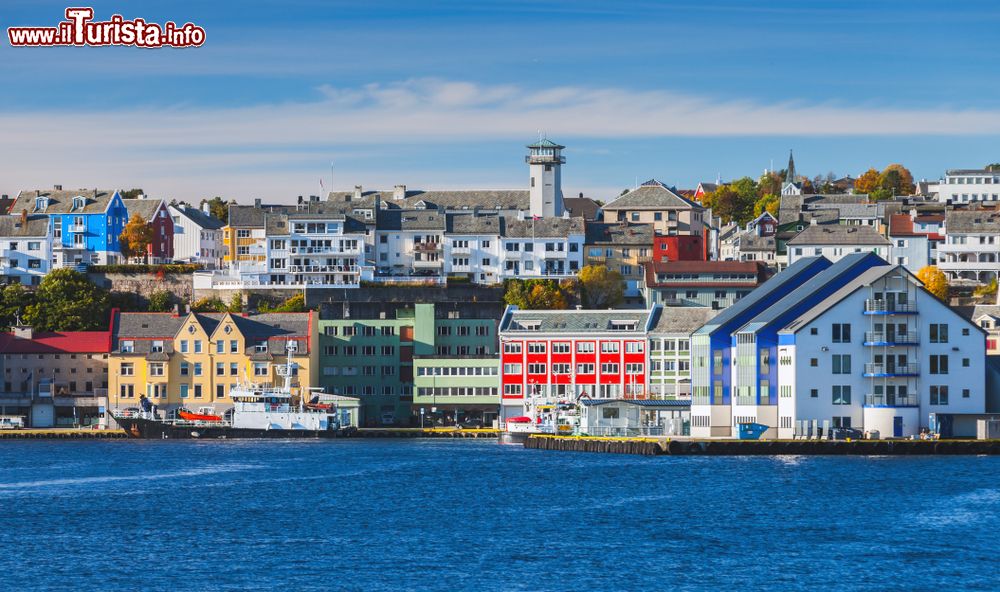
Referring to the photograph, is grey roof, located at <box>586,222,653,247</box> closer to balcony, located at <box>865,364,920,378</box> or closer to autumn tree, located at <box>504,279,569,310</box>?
autumn tree, located at <box>504,279,569,310</box>

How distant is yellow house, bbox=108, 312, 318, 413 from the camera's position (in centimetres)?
12481

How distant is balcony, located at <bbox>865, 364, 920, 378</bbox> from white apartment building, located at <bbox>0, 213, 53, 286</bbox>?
76.3 metres

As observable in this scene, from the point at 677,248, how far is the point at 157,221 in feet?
150

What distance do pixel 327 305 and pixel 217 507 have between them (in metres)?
58.9

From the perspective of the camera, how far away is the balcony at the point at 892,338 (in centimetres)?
9575

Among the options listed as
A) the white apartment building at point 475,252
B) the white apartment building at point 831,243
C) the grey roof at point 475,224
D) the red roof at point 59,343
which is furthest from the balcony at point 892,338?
the red roof at point 59,343

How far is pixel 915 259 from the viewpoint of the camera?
147875 millimetres

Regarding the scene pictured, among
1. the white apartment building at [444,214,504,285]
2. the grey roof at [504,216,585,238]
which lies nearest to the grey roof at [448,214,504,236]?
the white apartment building at [444,214,504,285]

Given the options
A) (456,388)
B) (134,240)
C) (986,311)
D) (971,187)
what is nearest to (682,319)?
(456,388)

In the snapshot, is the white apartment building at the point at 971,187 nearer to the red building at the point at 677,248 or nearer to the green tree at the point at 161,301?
the red building at the point at 677,248

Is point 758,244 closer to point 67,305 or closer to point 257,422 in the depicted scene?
point 257,422

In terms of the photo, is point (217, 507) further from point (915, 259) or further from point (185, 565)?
point (915, 259)

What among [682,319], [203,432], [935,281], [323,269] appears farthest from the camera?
[323,269]

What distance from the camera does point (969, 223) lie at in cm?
14812
